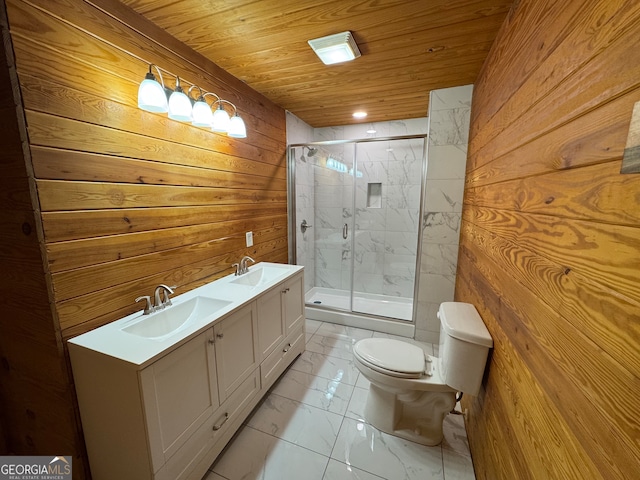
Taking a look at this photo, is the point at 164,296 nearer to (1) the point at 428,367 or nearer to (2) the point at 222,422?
(2) the point at 222,422

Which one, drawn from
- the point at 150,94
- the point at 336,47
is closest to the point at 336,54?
the point at 336,47

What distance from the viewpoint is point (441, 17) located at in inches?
53.4

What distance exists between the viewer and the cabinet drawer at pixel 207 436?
3.73 feet

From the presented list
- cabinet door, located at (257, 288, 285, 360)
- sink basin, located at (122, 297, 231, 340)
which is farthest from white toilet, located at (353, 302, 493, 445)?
sink basin, located at (122, 297, 231, 340)

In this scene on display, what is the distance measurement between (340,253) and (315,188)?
957 mm

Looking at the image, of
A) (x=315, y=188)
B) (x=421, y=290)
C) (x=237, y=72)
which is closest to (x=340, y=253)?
(x=315, y=188)

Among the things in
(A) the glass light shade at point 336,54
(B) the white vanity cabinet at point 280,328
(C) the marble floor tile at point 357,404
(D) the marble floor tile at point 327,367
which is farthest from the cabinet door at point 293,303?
(A) the glass light shade at point 336,54

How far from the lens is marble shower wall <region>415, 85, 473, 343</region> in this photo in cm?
218

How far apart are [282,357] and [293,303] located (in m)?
0.41

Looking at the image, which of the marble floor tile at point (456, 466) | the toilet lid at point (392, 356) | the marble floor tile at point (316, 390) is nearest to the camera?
the marble floor tile at point (456, 466)

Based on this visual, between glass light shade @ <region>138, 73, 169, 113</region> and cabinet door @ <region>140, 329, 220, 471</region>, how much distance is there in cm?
113

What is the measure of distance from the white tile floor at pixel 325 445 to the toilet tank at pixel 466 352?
1.64 feet

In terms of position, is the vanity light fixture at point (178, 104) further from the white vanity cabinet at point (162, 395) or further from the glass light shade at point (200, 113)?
the white vanity cabinet at point (162, 395)

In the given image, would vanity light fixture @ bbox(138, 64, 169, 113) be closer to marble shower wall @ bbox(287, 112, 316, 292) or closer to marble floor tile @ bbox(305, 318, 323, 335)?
marble shower wall @ bbox(287, 112, 316, 292)
